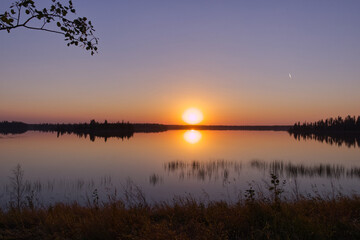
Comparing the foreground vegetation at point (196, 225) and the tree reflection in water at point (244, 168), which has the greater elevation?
the foreground vegetation at point (196, 225)

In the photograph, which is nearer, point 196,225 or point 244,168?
point 196,225

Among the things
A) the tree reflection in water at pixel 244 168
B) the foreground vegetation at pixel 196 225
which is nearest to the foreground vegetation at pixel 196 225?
the foreground vegetation at pixel 196 225

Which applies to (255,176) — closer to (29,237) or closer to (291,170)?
(291,170)

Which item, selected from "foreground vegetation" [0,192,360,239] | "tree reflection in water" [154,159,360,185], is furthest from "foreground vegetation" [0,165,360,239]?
"tree reflection in water" [154,159,360,185]

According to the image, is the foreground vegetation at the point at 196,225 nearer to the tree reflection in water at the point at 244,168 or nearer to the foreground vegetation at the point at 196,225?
the foreground vegetation at the point at 196,225

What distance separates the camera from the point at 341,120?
194m

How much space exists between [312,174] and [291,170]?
106 inches

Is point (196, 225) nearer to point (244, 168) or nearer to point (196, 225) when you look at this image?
point (196, 225)

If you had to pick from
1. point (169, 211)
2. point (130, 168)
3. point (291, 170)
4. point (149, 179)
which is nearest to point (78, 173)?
point (130, 168)

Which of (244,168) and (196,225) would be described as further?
(244,168)

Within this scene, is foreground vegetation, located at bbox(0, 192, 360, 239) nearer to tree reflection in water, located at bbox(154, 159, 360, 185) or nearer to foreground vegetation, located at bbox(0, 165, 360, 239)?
foreground vegetation, located at bbox(0, 165, 360, 239)

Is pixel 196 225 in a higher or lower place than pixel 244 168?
higher

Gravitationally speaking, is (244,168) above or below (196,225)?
below

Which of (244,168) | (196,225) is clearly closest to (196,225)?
(196,225)
